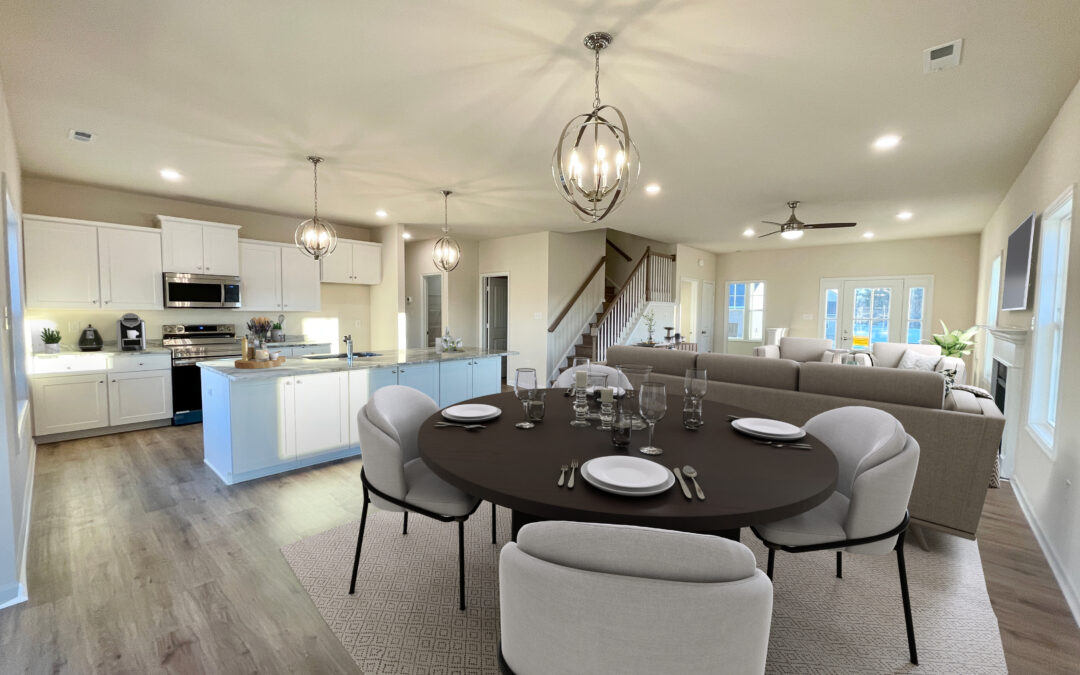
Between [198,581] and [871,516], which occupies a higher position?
[871,516]

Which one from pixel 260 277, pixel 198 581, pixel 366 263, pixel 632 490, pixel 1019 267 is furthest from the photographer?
pixel 366 263

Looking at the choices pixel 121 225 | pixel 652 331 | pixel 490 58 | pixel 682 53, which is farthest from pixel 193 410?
pixel 652 331

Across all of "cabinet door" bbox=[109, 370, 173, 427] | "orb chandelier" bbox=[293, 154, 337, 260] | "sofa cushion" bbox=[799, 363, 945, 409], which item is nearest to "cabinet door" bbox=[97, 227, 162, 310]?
"cabinet door" bbox=[109, 370, 173, 427]

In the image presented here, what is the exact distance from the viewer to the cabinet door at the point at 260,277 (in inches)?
230

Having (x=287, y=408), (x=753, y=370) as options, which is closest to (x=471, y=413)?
(x=753, y=370)

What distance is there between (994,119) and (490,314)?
22.4 feet

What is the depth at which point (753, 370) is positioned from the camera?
3.26 metres

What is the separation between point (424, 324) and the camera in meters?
8.42

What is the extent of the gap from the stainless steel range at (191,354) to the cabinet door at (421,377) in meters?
2.50

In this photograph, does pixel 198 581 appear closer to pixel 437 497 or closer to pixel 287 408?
pixel 437 497

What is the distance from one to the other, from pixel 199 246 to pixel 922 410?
6.91 m

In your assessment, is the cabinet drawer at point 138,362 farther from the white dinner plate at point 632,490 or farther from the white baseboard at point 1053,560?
the white baseboard at point 1053,560

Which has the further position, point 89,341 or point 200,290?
point 200,290

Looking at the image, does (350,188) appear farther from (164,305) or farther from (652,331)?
(652,331)
